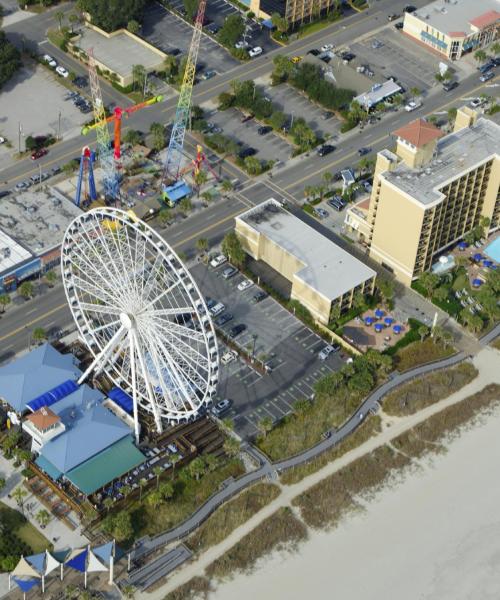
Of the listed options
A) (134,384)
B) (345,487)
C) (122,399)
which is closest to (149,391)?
(134,384)

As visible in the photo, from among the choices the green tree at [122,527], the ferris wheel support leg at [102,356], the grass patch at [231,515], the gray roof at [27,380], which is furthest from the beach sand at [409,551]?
the gray roof at [27,380]

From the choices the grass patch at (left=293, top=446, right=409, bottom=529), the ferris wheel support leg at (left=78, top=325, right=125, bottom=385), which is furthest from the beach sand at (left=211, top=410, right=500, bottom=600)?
the ferris wheel support leg at (left=78, top=325, right=125, bottom=385)

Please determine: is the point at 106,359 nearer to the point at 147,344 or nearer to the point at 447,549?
the point at 147,344

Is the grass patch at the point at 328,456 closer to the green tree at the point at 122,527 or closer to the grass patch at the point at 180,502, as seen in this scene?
the grass patch at the point at 180,502

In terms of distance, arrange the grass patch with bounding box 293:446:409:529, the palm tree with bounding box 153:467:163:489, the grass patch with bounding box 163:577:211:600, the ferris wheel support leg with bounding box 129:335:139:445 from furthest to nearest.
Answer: the ferris wheel support leg with bounding box 129:335:139:445, the palm tree with bounding box 153:467:163:489, the grass patch with bounding box 293:446:409:529, the grass patch with bounding box 163:577:211:600

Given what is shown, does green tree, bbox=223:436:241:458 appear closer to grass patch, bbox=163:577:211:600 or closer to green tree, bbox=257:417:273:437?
green tree, bbox=257:417:273:437

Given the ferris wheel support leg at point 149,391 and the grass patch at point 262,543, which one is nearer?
the grass patch at point 262,543

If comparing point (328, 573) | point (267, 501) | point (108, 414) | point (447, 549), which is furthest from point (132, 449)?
point (447, 549)
